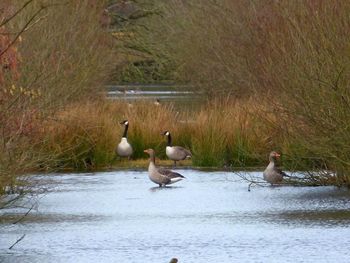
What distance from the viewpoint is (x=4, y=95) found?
52.5 ft

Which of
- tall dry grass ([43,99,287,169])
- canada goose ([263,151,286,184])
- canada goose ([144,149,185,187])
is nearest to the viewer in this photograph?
canada goose ([263,151,286,184])

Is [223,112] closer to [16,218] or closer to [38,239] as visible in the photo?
[16,218]

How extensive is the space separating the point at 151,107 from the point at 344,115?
37.9 ft

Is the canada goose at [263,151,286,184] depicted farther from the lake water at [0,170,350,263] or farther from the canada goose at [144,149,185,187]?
the canada goose at [144,149,185,187]

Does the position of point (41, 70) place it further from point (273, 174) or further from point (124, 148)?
point (273, 174)

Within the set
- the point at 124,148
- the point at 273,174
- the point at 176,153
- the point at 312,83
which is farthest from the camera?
the point at 124,148

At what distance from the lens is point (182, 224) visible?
1731 centimetres

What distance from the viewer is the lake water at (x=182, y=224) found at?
14.7 m

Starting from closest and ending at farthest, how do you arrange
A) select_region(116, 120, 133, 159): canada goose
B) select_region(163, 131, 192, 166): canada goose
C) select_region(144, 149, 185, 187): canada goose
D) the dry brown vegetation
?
the dry brown vegetation < select_region(144, 149, 185, 187): canada goose < select_region(163, 131, 192, 166): canada goose < select_region(116, 120, 133, 159): canada goose

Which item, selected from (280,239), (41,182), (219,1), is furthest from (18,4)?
(280,239)

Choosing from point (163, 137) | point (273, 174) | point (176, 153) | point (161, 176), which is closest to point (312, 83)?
point (273, 174)

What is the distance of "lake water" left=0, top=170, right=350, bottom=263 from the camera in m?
14.7

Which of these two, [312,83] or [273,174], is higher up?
[312,83]

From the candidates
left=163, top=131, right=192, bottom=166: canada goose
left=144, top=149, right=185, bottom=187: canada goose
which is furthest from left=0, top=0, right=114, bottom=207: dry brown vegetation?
left=163, top=131, right=192, bottom=166: canada goose
